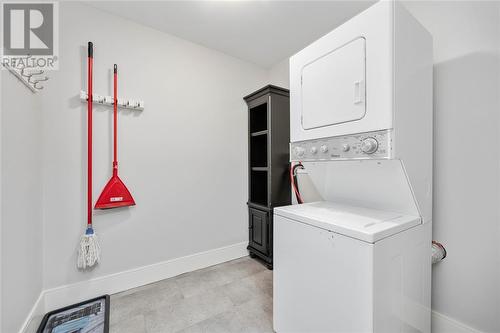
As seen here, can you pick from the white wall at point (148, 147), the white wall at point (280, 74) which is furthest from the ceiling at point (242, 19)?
the white wall at point (280, 74)

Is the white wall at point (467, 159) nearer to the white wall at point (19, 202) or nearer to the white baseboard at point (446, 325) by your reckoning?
the white baseboard at point (446, 325)

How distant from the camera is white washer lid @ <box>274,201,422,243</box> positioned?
951 mm

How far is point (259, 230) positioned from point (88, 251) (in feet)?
5.52

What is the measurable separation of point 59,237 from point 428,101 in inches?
115

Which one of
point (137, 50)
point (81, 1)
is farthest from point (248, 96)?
point (81, 1)

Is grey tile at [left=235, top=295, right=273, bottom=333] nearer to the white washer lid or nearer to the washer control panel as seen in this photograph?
the white washer lid

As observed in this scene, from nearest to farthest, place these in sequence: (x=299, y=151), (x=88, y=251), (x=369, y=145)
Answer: (x=369, y=145)
(x=299, y=151)
(x=88, y=251)

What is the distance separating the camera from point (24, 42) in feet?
5.45

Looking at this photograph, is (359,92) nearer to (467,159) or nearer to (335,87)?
(335,87)

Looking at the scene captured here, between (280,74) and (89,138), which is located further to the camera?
(280,74)

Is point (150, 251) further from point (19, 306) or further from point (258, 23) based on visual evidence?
point (258, 23)

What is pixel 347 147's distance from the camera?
3.86ft

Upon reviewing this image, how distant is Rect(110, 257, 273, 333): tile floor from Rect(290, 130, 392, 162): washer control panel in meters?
1.30

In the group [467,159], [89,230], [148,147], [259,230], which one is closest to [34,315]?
[89,230]
